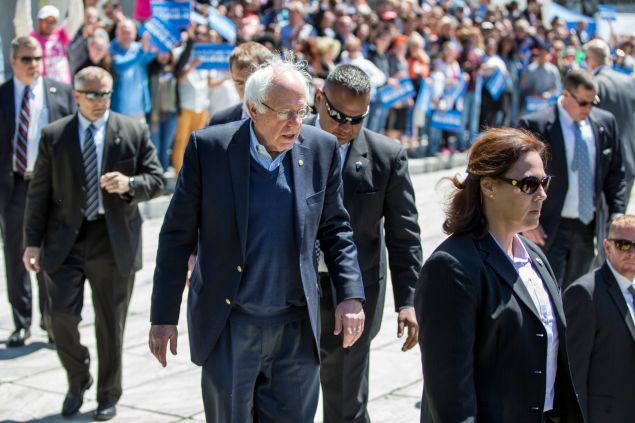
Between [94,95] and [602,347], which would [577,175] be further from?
[94,95]

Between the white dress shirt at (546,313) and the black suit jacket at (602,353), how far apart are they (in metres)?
1.89

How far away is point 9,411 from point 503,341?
4.21 m

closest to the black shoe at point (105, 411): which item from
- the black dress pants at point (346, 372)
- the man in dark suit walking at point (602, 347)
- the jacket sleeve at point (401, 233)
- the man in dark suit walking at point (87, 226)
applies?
the man in dark suit walking at point (87, 226)

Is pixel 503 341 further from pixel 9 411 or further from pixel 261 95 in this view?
pixel 9 411

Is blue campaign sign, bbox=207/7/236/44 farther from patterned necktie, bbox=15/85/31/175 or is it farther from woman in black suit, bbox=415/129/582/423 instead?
woman in black suit, bbox=415/129/582/423

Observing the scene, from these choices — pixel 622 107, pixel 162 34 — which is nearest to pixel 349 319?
pixel 622 107

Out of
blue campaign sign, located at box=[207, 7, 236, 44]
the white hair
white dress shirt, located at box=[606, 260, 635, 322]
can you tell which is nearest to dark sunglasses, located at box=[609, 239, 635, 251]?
white dress shirt, located at box=[606, 260, 635, 322]

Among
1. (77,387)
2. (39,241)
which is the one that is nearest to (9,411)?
(77,387)

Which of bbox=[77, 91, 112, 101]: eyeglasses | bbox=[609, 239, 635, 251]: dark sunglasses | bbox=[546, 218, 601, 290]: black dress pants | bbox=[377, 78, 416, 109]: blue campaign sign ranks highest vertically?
bbox=[77, 91, 112, 101]: eyeglasses

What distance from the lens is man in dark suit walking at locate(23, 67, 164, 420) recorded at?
6.54 meters

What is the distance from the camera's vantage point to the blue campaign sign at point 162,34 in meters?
12.6

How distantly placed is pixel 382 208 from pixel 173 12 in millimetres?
8024

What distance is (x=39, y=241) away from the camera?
6.54 meters

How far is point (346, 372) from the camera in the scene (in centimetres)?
529
